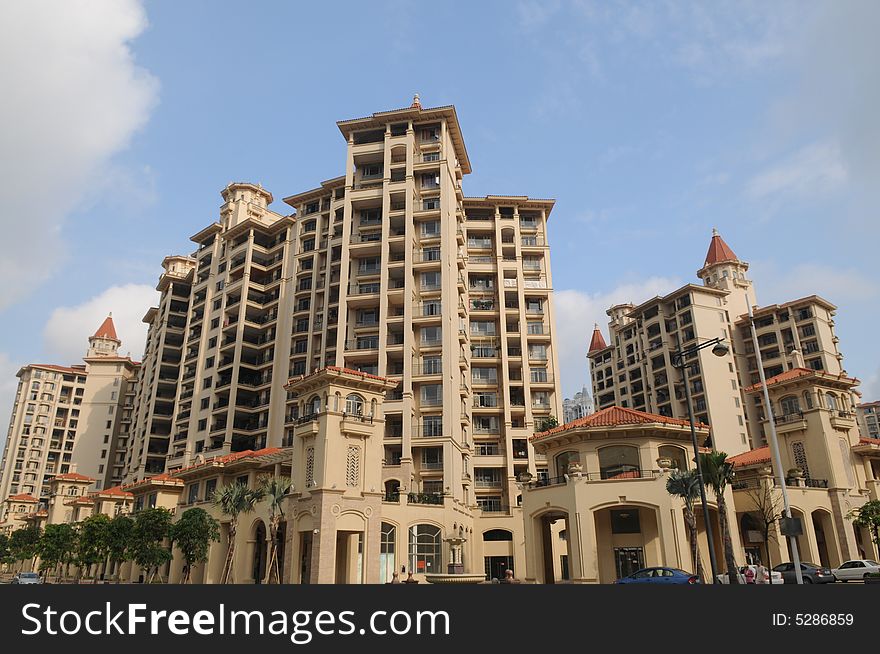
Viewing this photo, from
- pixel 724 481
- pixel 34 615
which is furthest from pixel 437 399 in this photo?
pixel 34 615

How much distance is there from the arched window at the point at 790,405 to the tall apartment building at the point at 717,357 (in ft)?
115

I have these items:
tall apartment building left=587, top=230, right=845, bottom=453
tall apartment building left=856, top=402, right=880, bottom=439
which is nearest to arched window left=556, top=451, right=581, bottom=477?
tall apartment building left=587, top=230, right=845, bottom=453

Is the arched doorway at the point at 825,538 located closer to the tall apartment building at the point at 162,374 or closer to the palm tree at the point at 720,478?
the palm tree at the point at 720,478

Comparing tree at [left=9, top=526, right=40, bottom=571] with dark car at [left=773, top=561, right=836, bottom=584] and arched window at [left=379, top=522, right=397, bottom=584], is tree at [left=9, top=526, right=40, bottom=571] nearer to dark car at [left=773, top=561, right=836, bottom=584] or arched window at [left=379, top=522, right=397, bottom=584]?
arched window at [left=379, top=522, right=397, bottom=584]

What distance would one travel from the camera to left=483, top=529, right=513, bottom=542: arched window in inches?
2623

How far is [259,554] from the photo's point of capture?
51.1 metres

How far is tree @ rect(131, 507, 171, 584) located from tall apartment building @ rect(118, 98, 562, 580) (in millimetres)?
19847

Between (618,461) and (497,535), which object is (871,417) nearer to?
(497,535)

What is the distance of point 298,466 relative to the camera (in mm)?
44219

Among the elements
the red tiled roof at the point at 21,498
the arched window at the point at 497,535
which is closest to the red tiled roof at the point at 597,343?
the arched window at the point at 497,535

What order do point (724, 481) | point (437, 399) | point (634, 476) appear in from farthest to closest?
point (437, 399)
point (634, 476)
point (724, 481)

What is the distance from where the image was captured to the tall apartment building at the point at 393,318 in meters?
65.6

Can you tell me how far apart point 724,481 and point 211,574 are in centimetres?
4198

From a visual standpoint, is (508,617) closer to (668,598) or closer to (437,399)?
(668,598)
